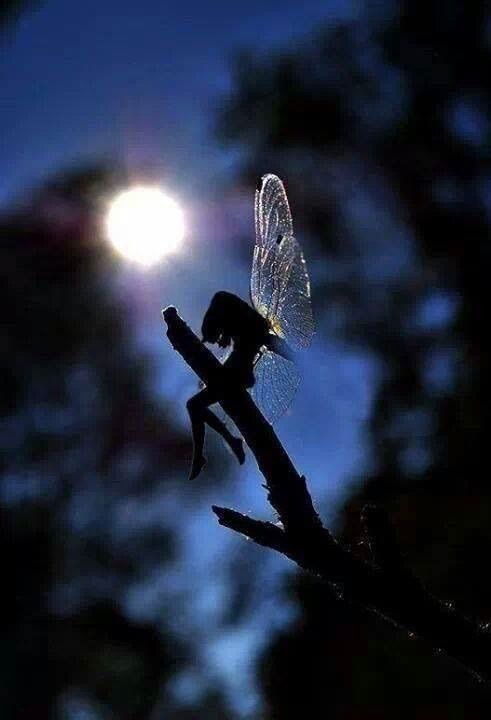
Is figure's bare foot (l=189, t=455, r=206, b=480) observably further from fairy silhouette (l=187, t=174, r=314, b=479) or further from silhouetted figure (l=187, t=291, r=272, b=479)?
fairy silhouette (l=187, t=174, r=314, b=479)

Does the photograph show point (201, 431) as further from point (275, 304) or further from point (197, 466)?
point (275, 304)

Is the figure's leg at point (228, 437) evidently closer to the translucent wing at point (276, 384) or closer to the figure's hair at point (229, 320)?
Answer: the figure's hair at point (229, 320)

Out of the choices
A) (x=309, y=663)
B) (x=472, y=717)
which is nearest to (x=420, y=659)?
(x=472, y=717)

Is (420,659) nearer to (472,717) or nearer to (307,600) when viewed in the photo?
(472,717)

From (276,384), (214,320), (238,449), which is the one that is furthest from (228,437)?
(276,384)

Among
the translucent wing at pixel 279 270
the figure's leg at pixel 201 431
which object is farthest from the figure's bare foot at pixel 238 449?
the translucent wing at pixel 279 270

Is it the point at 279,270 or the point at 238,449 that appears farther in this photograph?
the point at 279,270

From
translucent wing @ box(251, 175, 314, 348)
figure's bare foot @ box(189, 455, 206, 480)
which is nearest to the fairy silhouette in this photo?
translucent wing @ box(251, 175, 314, 348)
